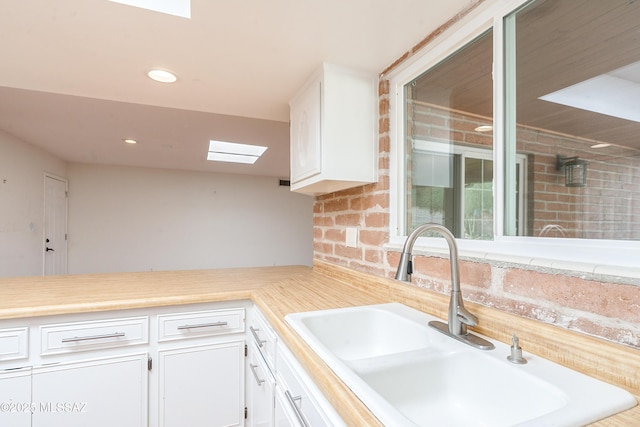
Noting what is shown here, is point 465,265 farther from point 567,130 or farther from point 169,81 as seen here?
point 169,81

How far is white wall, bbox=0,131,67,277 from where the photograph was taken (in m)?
3.46

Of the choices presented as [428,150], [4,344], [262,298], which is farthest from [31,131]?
[428,150]

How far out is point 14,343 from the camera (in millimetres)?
1306

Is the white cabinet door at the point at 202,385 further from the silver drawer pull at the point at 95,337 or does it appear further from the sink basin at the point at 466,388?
the sink basin at the point at 466,388

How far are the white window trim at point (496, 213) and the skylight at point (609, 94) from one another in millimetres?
266

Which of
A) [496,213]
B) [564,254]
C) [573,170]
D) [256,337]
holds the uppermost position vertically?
[573,170]

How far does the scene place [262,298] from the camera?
4.73 feet

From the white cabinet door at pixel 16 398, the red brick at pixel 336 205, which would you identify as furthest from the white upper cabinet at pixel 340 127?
the white cabinet door at pixel 16 398

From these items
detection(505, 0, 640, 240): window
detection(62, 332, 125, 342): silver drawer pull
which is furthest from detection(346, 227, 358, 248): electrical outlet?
detection(62, 332, 125, 342): silver drawer pull

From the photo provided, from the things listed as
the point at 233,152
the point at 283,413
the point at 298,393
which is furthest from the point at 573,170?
the point at 233,152

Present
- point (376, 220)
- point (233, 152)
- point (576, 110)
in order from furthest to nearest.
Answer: point (233, 152) → point (376, 220) → point (576, 110)

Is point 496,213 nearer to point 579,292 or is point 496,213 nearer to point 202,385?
point 579,292

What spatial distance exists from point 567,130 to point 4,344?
7.79 feet

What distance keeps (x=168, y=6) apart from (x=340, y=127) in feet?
2.72
